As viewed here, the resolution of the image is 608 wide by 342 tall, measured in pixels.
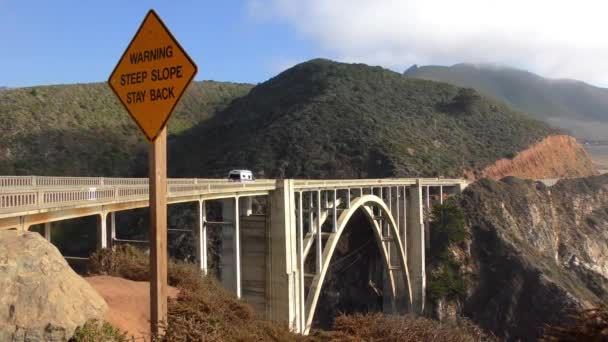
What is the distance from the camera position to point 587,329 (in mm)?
5703

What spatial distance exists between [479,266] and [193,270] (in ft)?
120

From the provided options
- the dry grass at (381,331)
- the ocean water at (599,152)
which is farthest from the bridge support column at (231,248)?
the ocean water at (599,152)

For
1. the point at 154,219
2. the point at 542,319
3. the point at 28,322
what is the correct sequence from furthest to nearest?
the point at 542,319 < the point at 28,322 < the point at 154,219

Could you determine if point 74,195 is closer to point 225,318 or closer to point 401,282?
point 225,318

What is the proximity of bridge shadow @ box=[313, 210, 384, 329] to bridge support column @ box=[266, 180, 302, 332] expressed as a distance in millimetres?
20695

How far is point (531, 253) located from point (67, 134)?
5350cm

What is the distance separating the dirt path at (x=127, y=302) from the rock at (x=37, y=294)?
1536 mm

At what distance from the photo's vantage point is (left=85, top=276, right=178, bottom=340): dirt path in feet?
31.1

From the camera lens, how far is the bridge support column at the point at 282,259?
2233 centimetres

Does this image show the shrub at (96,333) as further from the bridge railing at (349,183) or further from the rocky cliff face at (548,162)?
the rocky cliff face at (548,162)

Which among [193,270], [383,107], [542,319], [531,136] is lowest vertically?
[542,319]

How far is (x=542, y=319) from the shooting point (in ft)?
133

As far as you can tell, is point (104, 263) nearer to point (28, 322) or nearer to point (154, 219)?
point (28, 322)

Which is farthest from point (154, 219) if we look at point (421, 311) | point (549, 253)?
point (549, 253)
